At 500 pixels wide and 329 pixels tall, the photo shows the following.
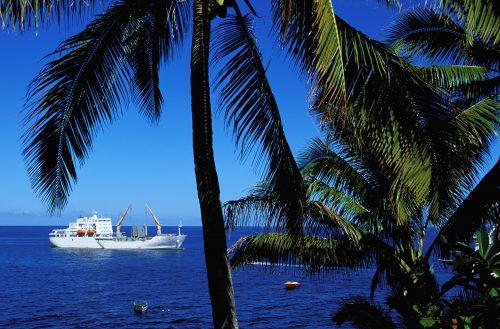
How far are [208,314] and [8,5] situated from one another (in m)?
42.1

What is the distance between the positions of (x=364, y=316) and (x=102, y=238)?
125926mm

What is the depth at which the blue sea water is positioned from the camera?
41.0 metres

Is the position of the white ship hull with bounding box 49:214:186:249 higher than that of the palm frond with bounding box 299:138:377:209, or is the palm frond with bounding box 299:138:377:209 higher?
the palm frond with bounding box 299:138:377:209

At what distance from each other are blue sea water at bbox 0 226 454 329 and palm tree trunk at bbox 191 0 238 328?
17123 mm

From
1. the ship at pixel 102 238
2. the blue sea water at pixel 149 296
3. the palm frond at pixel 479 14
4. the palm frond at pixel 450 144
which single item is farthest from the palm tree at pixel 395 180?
the ship at pixel 102 238

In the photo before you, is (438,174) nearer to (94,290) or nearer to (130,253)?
(94,290)

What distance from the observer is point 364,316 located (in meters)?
9.70

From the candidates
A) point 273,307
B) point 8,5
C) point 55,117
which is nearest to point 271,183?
point 55,117

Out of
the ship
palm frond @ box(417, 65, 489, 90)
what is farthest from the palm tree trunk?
the ship

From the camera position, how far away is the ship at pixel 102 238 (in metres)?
127

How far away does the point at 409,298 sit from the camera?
934cm

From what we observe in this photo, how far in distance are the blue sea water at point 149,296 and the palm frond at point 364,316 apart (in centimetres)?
1147

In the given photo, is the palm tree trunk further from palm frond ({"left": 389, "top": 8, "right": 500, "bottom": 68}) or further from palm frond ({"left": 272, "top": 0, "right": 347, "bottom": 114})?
palm frond ({"left": 389, "top": 8, "right": 500, "bottom": 68})

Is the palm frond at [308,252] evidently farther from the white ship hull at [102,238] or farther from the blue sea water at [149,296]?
the white ship hull at [102,238]
